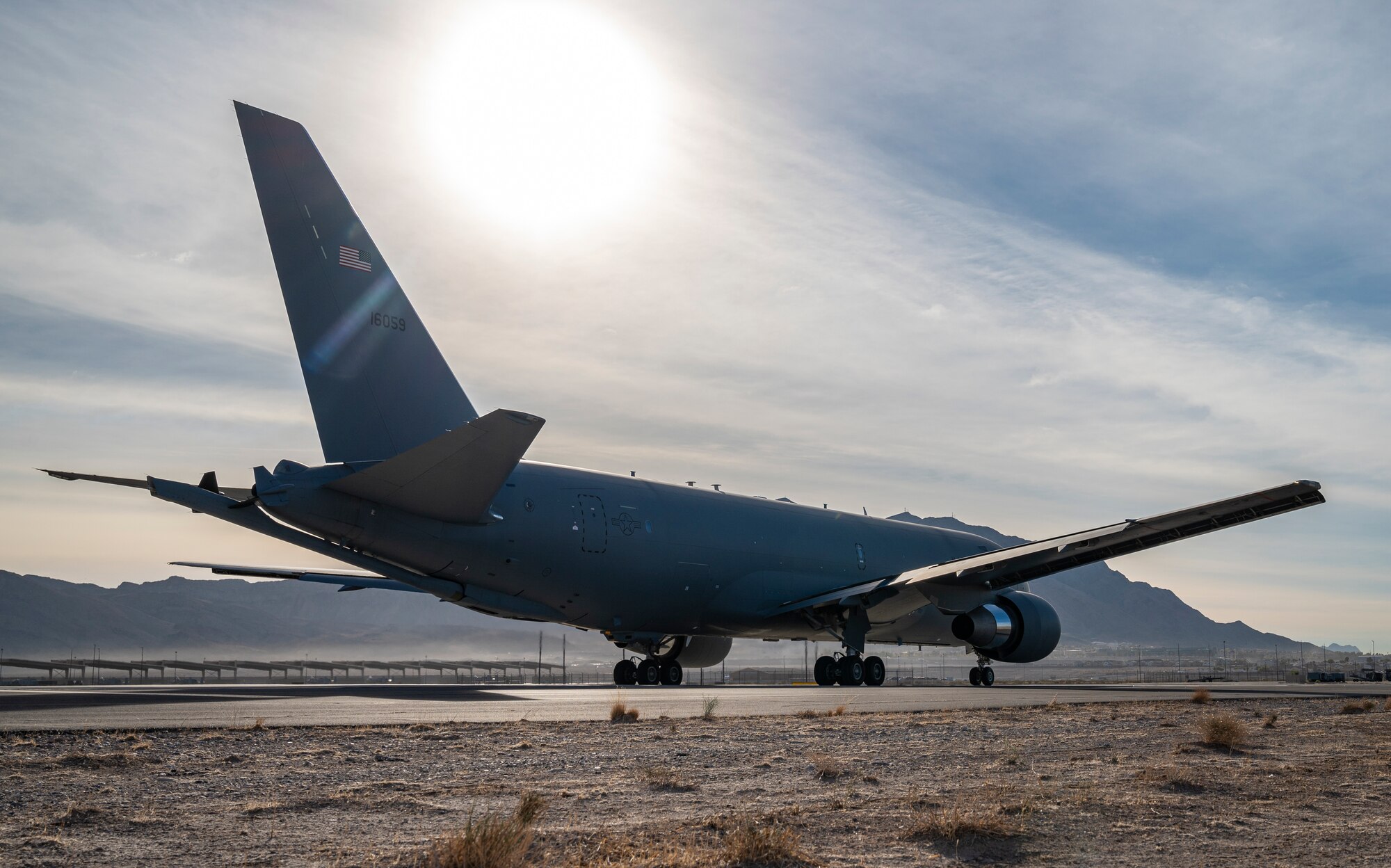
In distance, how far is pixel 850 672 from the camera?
28562 millimetres

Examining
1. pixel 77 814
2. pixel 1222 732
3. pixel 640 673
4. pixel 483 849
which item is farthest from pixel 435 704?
pixel 640 673

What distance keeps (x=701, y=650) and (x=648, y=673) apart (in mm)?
1974

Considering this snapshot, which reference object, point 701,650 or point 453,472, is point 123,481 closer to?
point 453,472

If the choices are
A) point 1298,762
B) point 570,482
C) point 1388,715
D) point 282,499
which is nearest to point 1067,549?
point 1388,715

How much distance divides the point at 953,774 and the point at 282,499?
1270 centimetres

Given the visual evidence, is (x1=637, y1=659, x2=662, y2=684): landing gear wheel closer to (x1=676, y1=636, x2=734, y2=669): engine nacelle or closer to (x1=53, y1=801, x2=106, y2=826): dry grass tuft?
(x1=676, y1=636, x2=734, y2=669): engine nacelle

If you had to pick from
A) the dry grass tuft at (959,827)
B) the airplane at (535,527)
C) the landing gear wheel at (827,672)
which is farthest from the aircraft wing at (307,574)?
the dry grass tuft at (959,827)

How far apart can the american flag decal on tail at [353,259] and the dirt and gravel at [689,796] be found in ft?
33.0

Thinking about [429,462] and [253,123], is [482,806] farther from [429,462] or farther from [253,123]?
[253,123]

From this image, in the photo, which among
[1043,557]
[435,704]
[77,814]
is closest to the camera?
[77,814]

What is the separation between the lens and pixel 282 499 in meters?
18.0

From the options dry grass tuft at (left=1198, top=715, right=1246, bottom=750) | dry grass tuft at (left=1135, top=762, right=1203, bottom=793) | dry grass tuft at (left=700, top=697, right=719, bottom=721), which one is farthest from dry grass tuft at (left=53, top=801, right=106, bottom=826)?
dry grass tuft at (left=1198, top=715, right=1246, bottom=750)

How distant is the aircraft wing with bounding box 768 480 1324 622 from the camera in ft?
72.2

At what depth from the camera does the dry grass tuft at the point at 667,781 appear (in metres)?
8.24
